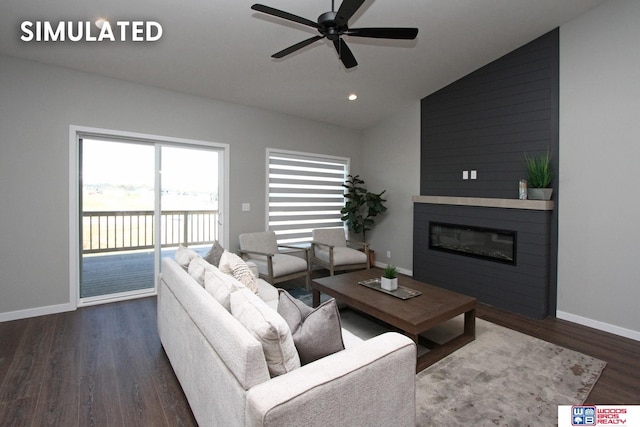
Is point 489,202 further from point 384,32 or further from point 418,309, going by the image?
point 384,32

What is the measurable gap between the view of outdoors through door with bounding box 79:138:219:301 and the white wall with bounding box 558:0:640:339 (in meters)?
4.48

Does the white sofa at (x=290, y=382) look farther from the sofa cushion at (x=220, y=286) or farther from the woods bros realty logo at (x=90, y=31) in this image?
the woods bros realty logo at (x=90, y=31)

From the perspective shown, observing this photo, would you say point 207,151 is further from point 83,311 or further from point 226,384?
point 226,384

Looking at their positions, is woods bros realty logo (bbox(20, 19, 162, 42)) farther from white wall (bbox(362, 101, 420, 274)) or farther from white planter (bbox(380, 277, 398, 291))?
white wall (bbox(362, 101, 420, 274))

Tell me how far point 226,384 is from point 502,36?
4.38 meters

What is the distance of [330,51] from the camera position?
11.5ft

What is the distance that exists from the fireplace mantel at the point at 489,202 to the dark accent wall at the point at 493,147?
0.24ft

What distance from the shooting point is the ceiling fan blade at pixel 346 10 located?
188cm

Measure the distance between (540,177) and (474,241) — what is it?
1.12 meters

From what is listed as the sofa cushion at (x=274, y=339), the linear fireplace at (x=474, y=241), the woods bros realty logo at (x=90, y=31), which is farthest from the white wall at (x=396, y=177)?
the sofa cushion at (x=274, y=339)

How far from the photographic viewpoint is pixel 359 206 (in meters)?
5.77

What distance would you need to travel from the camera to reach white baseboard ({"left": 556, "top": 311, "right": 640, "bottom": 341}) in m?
2.96

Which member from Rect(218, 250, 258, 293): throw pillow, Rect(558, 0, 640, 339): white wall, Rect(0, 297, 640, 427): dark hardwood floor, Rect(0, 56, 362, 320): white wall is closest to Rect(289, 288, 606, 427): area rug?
Rect(0, 297, 640, 427): dark hardwood floor

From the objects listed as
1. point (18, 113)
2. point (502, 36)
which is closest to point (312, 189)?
point (502, 36)
